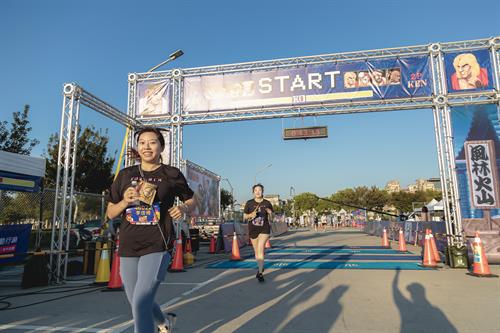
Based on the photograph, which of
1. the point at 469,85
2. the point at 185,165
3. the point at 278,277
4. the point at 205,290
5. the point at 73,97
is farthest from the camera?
the point at 185,165

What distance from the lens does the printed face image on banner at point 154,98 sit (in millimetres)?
11883

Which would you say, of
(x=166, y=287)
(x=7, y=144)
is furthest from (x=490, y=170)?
(x=7, y=144)

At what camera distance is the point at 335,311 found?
14.8 ft

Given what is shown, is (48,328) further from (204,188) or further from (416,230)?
(204,188)

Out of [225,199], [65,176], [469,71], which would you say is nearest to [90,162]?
[65,176]

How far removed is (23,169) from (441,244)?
43.9 feet

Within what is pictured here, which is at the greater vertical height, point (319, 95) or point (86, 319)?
point (319, 95)

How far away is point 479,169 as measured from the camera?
9445 mm

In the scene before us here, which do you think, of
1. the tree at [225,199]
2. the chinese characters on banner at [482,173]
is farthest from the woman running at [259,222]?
the tree at [225,199]

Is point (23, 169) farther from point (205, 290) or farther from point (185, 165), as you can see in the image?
point (185, 165)

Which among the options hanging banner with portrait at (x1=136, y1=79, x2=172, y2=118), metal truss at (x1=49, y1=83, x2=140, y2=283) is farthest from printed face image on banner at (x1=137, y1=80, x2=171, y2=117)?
metal truss at (x1=49, y1=83, x2=140, y2=283)

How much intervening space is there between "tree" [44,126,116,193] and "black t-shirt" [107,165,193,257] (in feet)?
72.4

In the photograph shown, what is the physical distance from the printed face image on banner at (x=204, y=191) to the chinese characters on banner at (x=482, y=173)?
11546 mm

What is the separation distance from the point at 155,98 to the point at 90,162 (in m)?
13.7
